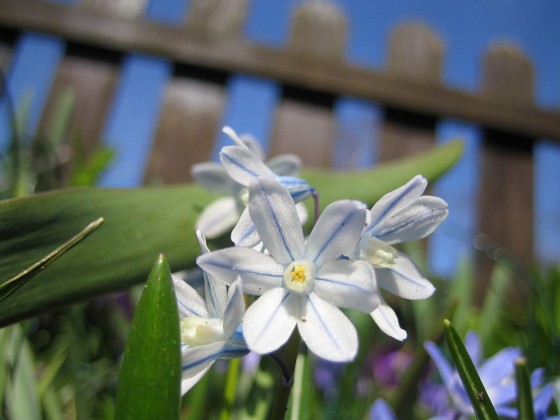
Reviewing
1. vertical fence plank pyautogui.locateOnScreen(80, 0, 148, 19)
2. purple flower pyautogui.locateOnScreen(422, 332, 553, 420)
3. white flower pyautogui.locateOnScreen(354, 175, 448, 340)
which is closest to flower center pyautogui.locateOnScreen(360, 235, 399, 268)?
white flower pyautogui.locateOnScreen(354, 175, 448, 340)

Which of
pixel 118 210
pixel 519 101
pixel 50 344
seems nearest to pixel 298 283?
pixel 118 210

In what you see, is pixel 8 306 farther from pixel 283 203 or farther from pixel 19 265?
pixel 283 203

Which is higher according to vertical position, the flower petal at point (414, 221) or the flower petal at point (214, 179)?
the flower petal at point (214, 179)

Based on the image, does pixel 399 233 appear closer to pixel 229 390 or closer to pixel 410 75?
pixel 229 390

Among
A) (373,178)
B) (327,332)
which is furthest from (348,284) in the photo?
(373,178)

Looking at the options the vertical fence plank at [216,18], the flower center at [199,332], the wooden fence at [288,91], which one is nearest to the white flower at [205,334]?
the flower center at [199,332]

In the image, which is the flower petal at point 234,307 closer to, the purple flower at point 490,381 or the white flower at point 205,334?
the white flower at point 205,334
